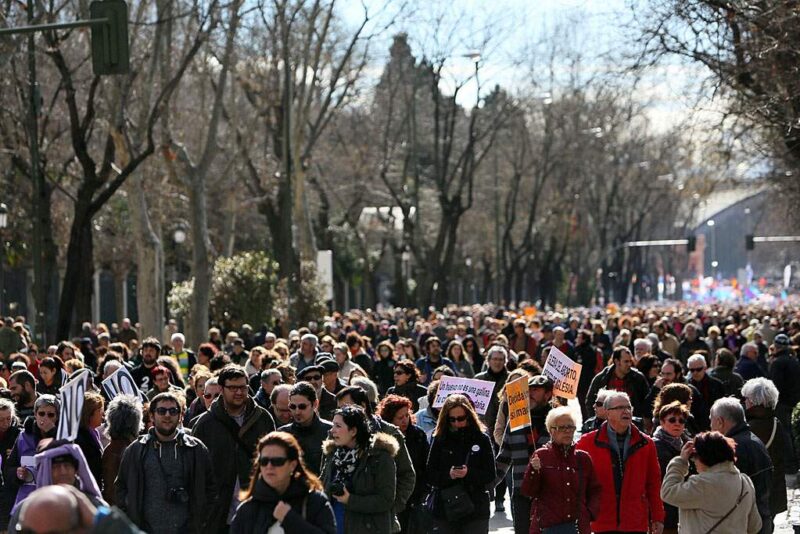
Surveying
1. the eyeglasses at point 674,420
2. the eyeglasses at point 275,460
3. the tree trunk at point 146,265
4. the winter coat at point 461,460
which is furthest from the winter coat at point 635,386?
the tree trunk at point 146,265

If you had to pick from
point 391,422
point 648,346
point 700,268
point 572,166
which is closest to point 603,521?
point 391,422

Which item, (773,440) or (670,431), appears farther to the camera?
(773,440)

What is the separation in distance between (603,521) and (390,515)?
5.39 feet

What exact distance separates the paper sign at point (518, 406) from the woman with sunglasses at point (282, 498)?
424cm

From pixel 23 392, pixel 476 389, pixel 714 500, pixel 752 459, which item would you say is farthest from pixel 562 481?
pixel 23 392

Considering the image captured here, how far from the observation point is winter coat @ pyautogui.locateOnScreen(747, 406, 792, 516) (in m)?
11.2

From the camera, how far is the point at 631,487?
31.5 feet

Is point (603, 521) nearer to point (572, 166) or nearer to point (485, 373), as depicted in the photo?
point (485, 373)

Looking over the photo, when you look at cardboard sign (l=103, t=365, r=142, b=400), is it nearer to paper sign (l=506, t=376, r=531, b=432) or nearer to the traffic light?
paper sign (l=506, t=376, r=531, b=432)

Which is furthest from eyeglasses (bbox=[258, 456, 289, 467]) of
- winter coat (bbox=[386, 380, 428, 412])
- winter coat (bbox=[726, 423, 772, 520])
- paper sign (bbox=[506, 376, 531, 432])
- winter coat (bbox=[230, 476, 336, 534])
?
winter coat (bbox=[386, 380, 428, 412])

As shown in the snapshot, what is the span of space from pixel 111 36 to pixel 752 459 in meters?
8.84

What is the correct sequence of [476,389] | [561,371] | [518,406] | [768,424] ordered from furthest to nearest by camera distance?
1. [561,371]
2. [476,389]
3. [768,424]
4. [518,406]

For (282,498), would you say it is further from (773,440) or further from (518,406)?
(773,440)

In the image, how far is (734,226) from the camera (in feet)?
514
